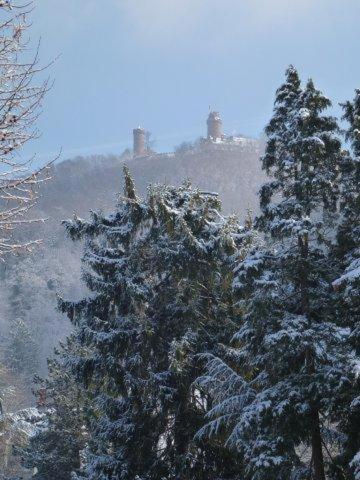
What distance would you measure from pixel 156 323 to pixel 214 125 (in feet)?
423

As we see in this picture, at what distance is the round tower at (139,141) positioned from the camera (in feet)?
457

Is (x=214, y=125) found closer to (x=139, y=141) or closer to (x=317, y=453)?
(x=139, y=141)

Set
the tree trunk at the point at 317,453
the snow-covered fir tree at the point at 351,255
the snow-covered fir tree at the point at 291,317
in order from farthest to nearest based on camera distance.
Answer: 1. the tree trunk at the point at 317,453
2. the snow-covered fir tree at the point at 291,317
3. the snow-covered fir tree at the point at 351,255

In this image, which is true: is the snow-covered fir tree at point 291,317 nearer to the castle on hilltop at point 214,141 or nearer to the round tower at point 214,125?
the castle on hilltop at point 214,141

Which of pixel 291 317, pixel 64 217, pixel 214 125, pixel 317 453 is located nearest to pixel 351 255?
pixel 291 317

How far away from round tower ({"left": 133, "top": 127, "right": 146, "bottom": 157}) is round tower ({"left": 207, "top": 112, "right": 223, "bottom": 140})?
17735 mm

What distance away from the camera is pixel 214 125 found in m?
137

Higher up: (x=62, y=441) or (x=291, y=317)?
(x=291, y=317)

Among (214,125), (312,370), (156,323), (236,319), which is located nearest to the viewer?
(312,370)

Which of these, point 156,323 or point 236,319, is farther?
point 236,319

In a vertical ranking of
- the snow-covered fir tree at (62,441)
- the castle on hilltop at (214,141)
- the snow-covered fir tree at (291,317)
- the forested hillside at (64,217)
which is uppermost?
the castle on hilltop at (214,141)

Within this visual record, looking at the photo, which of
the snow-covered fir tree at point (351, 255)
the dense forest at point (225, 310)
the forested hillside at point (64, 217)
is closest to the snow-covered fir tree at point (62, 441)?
the dense forest at point (225, 310)

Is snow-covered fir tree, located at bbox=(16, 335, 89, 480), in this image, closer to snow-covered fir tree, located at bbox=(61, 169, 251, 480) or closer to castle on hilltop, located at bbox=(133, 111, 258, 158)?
snow-covered fir tree, located at bbox=(61, 169, 251, 480)

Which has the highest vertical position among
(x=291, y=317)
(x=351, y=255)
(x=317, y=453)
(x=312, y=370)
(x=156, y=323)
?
(x=351, y=255)
